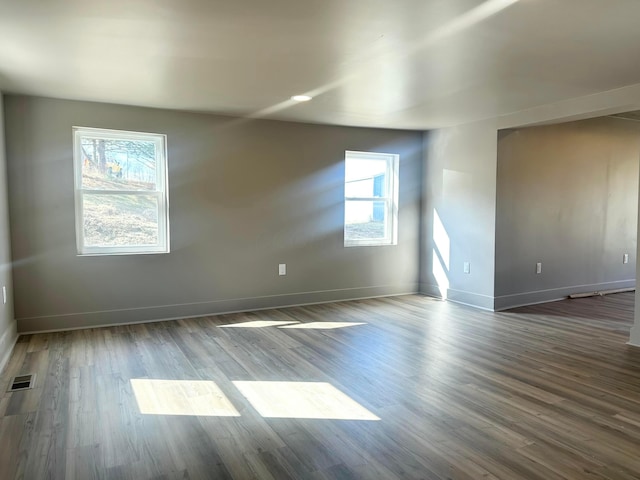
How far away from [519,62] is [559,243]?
10.9 ft

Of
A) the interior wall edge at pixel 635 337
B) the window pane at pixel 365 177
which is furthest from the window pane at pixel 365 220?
the interior wall edge at pixel 635 337

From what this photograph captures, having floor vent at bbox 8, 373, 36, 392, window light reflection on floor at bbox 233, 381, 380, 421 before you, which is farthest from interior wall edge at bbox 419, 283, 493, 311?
floor vent at bbox 8, 373, 36, 392

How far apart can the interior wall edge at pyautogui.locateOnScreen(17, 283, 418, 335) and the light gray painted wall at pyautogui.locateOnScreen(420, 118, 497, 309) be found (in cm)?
65

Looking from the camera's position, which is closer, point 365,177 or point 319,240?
point 319,240

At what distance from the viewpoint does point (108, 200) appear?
14.6 feet

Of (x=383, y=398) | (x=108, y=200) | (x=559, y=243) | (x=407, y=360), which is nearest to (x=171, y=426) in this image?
(x=383, y=398)

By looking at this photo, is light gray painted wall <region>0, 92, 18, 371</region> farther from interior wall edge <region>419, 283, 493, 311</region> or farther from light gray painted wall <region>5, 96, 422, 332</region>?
interior wall edge <region>419, 283, 493, 311</region>

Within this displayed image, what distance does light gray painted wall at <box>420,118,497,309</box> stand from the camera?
5113 millimetres

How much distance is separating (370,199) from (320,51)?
3.24m

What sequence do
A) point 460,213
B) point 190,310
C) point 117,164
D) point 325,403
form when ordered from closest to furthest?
point 325,403, point 117,164, point 190,310, point 460,213

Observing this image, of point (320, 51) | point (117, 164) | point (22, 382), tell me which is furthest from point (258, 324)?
point (320, 51)

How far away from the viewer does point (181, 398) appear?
9.02ft

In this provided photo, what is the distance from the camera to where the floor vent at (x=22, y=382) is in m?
2.89

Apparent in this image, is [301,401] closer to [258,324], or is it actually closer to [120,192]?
[258,324]
